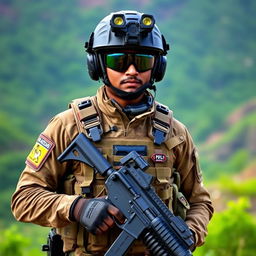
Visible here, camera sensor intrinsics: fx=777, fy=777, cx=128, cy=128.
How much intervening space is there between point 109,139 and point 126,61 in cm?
41

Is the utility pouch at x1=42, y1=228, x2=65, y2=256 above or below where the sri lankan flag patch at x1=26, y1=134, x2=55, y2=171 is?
below

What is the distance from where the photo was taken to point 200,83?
38.7 metres

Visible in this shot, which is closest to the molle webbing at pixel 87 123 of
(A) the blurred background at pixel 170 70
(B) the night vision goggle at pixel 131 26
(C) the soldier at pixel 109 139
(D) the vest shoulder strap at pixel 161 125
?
(C) the soldier at pixel 109 139

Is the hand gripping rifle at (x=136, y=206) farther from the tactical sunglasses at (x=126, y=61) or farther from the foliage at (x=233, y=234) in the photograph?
the foliage at (x=233, y=234)

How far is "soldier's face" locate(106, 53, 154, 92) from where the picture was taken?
3.98 m

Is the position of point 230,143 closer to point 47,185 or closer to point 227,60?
point 227,60

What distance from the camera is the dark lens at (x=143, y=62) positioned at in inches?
157

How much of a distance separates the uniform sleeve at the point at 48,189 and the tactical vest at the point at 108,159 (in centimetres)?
8

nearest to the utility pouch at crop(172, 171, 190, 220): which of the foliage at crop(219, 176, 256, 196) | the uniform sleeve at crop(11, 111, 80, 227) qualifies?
the uniform sleeve at crop(11, 111, 80, 227)

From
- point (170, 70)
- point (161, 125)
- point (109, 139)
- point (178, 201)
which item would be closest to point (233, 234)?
point (178, 201)

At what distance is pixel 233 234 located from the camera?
26.5 feet

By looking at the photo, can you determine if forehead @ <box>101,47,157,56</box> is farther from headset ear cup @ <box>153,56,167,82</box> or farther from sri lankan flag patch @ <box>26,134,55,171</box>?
sri lankan flag patch @ <box>26,134,55,171</box>

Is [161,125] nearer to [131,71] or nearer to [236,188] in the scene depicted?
[131,71]

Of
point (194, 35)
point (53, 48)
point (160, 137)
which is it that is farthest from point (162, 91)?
point (160, 137)
